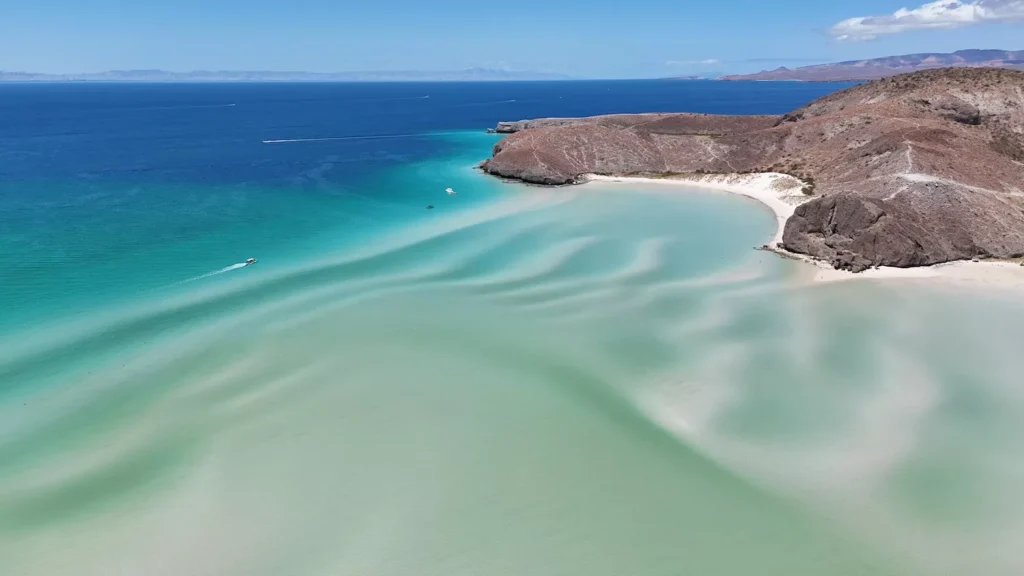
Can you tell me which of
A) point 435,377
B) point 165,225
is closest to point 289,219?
point 165,225

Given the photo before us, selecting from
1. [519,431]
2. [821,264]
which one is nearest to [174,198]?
[519,431]

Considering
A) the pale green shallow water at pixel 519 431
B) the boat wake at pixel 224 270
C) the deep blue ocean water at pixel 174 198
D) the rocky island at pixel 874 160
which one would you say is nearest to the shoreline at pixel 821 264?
the rocky island at pixel 874 160

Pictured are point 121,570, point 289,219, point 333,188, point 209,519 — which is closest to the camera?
point 121,570

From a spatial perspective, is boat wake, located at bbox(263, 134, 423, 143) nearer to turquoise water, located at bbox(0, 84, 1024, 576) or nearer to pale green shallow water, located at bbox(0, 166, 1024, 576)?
turquoise water, located at bbox(0, 84, 1024, 576)

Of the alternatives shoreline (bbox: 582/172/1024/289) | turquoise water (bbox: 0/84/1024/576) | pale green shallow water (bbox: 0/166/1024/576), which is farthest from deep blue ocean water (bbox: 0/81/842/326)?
shoreline (bbox: 582/172/1024/289)

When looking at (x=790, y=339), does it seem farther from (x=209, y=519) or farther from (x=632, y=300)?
(x=209, y=519)
